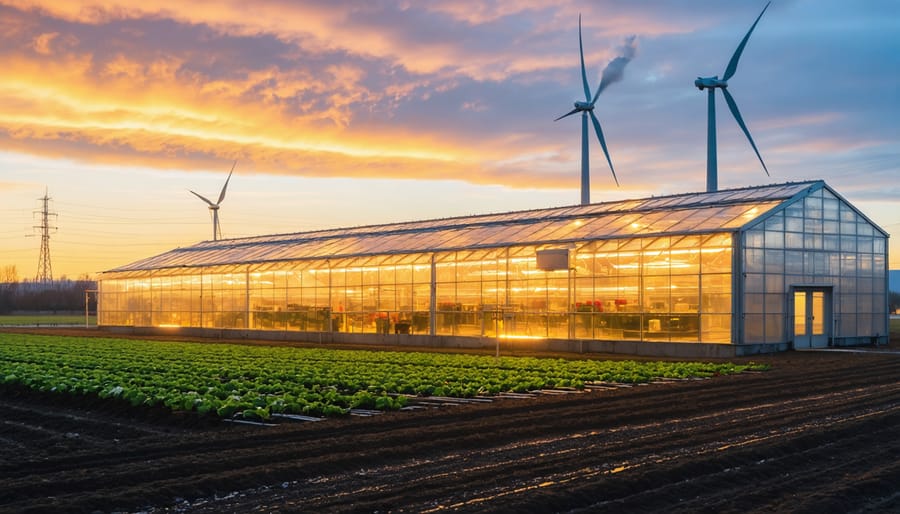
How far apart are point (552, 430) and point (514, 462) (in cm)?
348

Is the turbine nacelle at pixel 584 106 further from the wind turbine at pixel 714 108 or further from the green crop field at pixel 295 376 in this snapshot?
the green crop field at pixel 295 376

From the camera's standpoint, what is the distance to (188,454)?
49.2 feet

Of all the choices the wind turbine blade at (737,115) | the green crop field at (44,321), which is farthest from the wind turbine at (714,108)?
the green crop field at (44,321)

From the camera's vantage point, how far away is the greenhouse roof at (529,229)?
1688 inches

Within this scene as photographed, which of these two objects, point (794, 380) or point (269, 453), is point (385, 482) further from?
point (794, 380)

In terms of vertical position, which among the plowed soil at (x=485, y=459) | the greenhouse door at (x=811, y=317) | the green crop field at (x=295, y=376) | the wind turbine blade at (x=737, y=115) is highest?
the wind turbine blade at (x=737, y=115)

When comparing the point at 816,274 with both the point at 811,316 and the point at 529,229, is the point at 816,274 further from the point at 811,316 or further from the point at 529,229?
the point at 529,229

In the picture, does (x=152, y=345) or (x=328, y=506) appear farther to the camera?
(x=152, y=345)

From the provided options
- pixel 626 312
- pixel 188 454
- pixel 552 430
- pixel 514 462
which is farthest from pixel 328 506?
pixel 626 312

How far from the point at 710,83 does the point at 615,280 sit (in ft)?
58.2

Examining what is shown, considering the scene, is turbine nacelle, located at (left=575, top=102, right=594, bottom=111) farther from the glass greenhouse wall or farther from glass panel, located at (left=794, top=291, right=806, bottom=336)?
glass panel, located at (left=794, top=291, right=806, bottom=336)

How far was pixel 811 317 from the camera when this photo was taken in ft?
140

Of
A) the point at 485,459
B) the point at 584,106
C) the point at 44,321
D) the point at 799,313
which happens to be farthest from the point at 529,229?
the point at 44,321

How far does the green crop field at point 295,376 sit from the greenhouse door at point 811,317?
10.9 m
